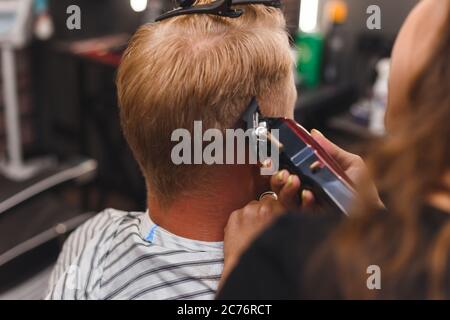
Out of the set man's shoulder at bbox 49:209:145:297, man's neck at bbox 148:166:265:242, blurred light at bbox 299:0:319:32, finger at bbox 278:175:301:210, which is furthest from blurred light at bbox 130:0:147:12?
finger at bbox 278:175:301:210

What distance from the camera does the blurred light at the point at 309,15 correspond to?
2.62 metres

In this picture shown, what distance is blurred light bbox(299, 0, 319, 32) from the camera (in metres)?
2.62

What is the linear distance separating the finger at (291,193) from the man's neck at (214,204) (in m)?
0.19

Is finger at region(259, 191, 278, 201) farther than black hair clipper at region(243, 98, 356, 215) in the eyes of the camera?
Yes

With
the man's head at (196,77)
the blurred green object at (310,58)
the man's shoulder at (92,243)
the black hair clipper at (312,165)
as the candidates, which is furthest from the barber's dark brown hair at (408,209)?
the blurred green object at (310,58)

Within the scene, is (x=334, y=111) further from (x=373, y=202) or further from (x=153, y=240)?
(x=373, y=202)

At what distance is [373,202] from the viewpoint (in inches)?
23.9

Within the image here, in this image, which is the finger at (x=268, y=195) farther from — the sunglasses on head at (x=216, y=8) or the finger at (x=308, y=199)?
the sunglasses on head at (x=216, y=8)

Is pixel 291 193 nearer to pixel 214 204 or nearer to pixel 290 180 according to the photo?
pixel 290 180

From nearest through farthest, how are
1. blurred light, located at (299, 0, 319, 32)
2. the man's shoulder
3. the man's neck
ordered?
1. the man's neck
2. the man's shoulder
3. blurred light, located at (299, 0, 319, 32)

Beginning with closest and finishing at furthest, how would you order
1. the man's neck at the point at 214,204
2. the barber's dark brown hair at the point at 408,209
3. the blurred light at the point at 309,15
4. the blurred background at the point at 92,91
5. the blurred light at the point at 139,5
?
the barber's dark brown hair at the point at 408,209, the man's neck at the point at 214,204, the blurred background at the point at 92,91, the blurred light at the point at 139,5, the blurred light at the point at 309,15

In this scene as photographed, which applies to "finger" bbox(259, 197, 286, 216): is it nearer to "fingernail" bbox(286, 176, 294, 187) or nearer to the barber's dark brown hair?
"fingernail" bbox(286, 176, 294, 187)

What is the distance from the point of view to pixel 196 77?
896mm
